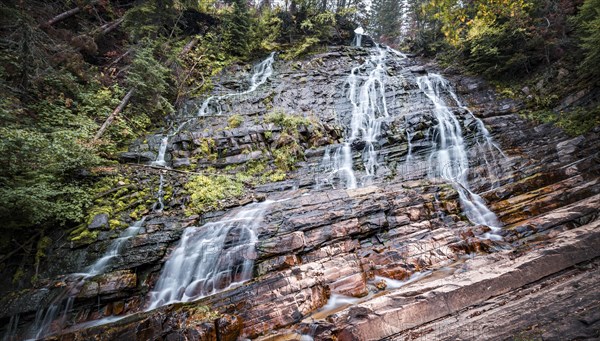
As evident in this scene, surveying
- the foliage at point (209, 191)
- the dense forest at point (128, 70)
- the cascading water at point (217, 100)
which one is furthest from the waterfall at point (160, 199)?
the dense forest at point (128, 70)

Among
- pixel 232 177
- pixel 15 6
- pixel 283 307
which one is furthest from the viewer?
pixel 232 177

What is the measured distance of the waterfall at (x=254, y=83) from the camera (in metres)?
13.4

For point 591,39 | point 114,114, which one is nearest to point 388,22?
point 591,39

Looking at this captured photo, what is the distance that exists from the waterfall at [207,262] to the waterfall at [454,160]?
6.48 m

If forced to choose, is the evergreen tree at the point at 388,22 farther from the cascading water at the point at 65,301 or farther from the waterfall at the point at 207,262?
the cascading water at the point at 65,301

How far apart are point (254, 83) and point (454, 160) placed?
12.5m

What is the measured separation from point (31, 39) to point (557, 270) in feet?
47.7

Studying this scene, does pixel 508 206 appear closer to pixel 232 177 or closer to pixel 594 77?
pixel 594 77

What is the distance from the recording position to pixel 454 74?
1539 cm

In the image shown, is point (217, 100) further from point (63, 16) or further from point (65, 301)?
point (65, 301)

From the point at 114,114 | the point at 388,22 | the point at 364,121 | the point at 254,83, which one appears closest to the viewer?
the point at 114,114

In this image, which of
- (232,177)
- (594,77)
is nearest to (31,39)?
(232,177)

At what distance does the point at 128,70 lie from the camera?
38.6 ft

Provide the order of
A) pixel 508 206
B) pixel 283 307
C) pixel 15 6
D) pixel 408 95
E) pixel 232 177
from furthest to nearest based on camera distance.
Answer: pixel 408 95
pixel 232 177
pixel 15 6
pixel 508 206
pixel 283 307
